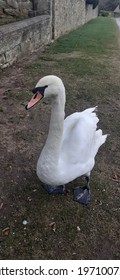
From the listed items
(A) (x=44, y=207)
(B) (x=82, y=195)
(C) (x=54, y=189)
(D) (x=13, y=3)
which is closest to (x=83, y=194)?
(B) (x=82, y=195)

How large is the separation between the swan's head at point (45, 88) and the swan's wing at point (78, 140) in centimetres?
64

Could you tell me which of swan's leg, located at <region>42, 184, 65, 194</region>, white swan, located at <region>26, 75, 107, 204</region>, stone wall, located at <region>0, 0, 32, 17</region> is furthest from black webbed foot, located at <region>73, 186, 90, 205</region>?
stone wall, located at <region>0, 0, 32, 17</region>

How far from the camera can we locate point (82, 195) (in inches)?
124

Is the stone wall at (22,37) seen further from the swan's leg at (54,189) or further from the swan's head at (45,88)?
the swan's head at (45,88)

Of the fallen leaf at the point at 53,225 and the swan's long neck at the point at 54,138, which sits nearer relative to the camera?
the swan's long neck at the point at 54,138

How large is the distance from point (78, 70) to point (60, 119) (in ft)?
18.4

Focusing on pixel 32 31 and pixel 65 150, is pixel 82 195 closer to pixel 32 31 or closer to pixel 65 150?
pixel 65 150

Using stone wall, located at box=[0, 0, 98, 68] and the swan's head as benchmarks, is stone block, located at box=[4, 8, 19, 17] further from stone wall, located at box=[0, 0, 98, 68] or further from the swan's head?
the swan's head

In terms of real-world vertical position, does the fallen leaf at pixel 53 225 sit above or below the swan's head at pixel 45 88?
below

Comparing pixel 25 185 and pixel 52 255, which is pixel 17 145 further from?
pixel 52 255

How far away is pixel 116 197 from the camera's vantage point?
3291 mm

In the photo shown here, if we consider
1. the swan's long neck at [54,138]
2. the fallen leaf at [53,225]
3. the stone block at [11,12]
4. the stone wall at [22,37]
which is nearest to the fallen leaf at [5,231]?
the fallen leaf at [53,225]

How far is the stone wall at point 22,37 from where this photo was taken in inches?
281

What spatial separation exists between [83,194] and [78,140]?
628mm
